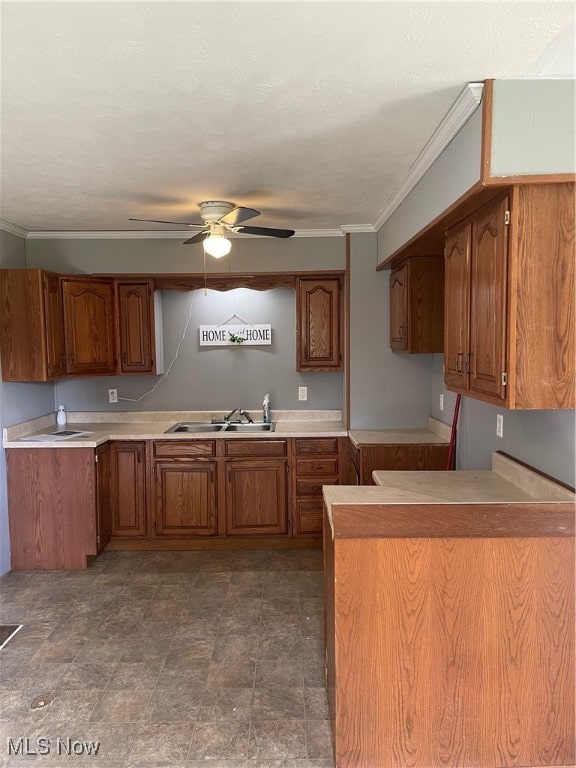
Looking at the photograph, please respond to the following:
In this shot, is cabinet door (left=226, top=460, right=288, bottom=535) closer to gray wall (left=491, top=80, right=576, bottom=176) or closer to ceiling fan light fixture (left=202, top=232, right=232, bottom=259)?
ceiling fan light fixture (left=202, top=232, right=232, bottom=259)

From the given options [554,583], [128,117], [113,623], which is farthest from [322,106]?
[113,623]

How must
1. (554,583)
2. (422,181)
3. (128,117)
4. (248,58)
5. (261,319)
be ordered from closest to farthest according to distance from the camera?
(248,58) < (554,583) < (128,117) < (422,181) < (261,319)

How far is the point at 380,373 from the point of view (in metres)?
4.07

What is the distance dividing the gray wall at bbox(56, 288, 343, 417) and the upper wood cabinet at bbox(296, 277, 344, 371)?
13.9 inches

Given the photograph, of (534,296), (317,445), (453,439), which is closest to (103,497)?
(317,445)

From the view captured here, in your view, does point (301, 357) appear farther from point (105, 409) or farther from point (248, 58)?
point (248, 58)

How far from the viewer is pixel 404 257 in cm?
344

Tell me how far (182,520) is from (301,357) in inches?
63.9

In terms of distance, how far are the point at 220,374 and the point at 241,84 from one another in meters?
3.02

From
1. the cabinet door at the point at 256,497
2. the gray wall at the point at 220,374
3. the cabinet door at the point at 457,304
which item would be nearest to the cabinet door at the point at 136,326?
the gray wall at the point at 220,374

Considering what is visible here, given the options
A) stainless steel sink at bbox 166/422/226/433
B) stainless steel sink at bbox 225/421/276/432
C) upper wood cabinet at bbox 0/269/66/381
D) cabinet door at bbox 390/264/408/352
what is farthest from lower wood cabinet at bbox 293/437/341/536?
upper wood cabinet at bbox 0/269/66/381

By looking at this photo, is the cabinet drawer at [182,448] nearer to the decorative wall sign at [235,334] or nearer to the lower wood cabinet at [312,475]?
the lower wood cabinet at [312,475]

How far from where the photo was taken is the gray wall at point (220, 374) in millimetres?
4500

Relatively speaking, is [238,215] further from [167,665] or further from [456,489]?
[167,665]
